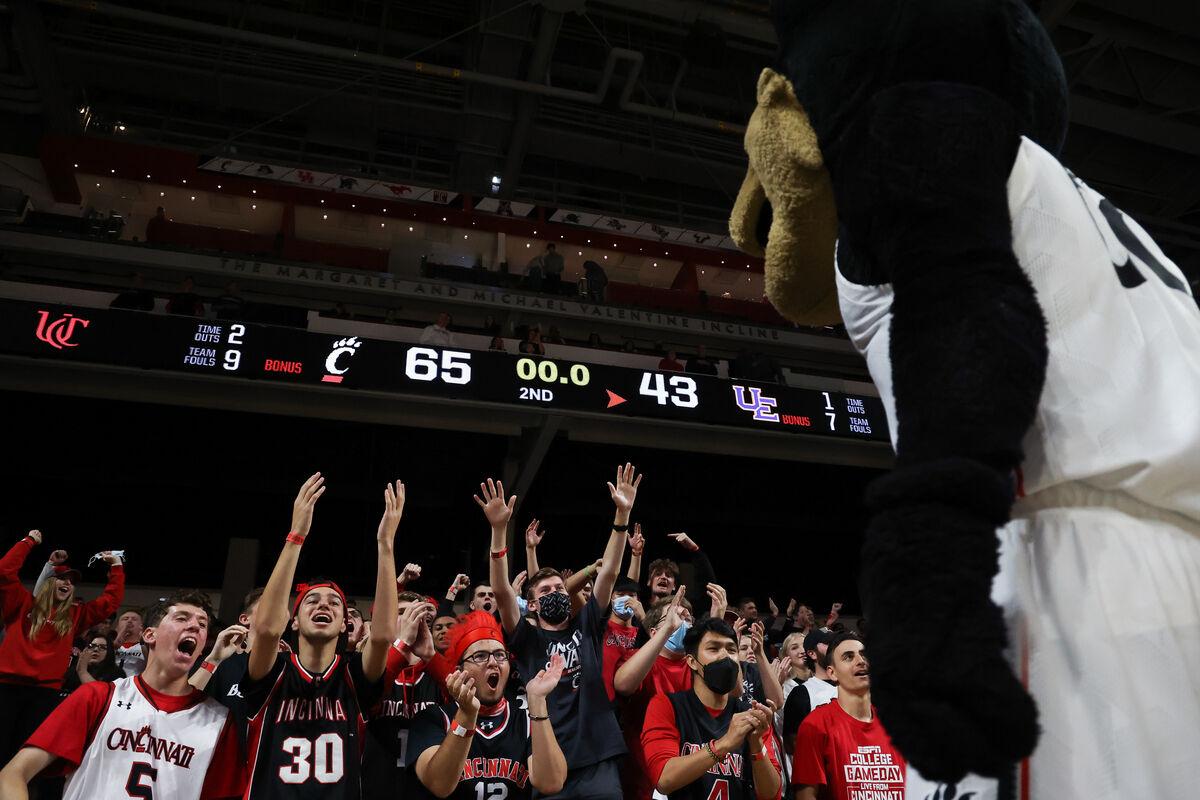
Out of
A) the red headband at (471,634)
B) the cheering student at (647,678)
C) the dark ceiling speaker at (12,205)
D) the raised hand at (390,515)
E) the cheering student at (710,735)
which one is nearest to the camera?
the cheering student at (710,735)

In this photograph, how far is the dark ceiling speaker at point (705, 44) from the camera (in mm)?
11078

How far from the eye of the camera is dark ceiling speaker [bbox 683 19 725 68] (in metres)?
11.1

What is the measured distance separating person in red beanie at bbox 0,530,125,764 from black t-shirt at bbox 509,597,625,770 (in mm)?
3120

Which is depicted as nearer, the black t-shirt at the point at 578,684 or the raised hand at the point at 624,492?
the black t-shirt at the point at 578,684

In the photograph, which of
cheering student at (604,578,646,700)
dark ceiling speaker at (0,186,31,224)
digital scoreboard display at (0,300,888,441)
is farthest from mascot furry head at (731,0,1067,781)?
dark ceiling speaker at (0,186,31,224)

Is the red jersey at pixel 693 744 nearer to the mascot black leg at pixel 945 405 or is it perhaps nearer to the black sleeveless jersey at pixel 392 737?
the black sleeveless jersey at pixel 392 737

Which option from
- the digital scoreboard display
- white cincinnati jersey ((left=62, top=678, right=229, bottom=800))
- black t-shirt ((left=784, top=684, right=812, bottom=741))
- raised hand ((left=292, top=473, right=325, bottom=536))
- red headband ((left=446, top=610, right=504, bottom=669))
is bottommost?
white cincinnati jersey ((left=62, top=678, right=229, bottom=800))

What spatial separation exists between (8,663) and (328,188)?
1277 cm

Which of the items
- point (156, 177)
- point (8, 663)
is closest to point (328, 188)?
point (156, 177)

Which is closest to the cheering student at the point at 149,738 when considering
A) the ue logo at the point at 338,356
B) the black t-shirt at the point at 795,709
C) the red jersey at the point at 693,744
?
the red jersey at the point at 693,744

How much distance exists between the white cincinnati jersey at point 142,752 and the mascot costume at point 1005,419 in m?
3.29

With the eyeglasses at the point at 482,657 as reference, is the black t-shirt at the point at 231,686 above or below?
below

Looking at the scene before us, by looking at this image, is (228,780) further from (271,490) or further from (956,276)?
(271,490)

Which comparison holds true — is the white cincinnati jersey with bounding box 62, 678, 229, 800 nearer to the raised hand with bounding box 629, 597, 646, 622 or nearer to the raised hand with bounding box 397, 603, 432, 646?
the raised hand with bounding box 397, 603, 432, 646
